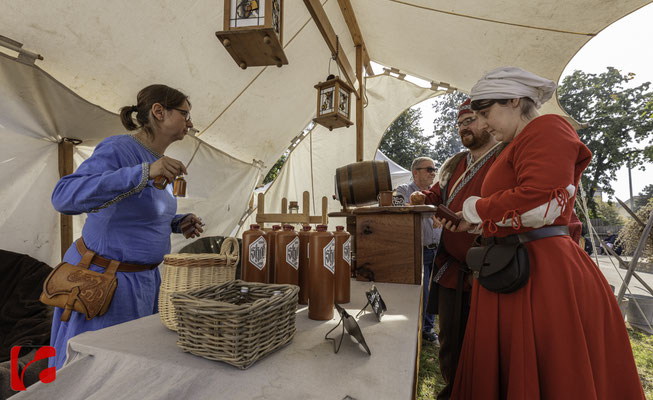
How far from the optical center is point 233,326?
0.72m

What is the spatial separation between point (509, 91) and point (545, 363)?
1003 millimetres

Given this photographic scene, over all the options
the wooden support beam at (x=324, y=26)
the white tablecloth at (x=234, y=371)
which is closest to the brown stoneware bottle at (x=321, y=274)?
the white tablecloth at (x=234, y=371)

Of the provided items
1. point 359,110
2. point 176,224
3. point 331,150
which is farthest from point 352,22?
point 176,224

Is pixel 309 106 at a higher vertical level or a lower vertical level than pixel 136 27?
higher

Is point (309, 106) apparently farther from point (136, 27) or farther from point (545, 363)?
point (545, 363)

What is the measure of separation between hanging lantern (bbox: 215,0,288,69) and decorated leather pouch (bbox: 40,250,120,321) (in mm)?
1248

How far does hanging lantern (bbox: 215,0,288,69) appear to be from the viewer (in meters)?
1.56

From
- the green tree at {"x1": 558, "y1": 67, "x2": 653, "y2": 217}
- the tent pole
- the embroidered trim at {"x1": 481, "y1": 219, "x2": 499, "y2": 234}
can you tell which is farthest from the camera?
the green tree at {"x1": 558, "y1": 67, "x2": 653, "y2": 217}

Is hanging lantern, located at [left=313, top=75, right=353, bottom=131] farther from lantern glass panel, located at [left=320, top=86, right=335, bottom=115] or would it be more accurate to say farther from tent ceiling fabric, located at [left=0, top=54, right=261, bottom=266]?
tent ceiling fabric, located at [left=0, top=54, right=261, bottom=266]

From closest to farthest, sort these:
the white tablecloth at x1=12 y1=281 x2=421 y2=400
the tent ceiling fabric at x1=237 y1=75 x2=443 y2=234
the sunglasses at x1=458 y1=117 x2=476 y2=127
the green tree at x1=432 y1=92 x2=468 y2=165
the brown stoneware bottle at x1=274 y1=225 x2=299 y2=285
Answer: the white tablecloth at x1=12 y1=281 x2=421 y2=400, the brown stoneware bottle at x1=274 y1=225 x2=299 y2=285, the sunglasses at x1=458 y1=117 x2=476 y2=127, the tent ceiling fabric at x1=237 y1=75 x2=443 y2=234, the green tree at x1=432 y1=92 x2=468 y2=165

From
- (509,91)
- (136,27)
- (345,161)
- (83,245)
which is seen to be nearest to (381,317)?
(509,91)

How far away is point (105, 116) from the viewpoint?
2703 mm

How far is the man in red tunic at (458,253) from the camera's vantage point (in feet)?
6.08

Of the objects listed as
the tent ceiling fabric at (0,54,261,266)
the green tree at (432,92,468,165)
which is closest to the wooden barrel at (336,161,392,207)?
the tent ceiling fabric at (0,54,261,266)
